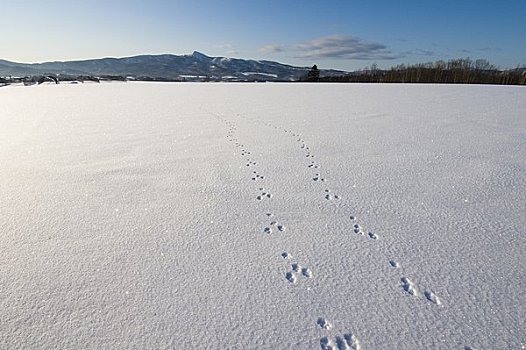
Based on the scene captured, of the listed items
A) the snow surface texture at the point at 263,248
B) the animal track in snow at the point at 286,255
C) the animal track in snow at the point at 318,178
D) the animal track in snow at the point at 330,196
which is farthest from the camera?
the animal track in snow at the point at 318,178

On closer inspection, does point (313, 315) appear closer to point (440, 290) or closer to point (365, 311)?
point (365, 311)

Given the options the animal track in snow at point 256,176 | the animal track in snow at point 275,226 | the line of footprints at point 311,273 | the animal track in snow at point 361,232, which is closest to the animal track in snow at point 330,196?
the line of footprints at point 311,273

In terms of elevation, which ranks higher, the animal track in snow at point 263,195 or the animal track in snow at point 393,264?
the animal track in snow at point 263,195

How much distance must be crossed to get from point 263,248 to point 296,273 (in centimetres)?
36

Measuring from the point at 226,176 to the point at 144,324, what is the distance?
232 centimetres

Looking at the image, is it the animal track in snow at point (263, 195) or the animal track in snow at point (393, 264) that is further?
the animal track in snow at point (263, 195)

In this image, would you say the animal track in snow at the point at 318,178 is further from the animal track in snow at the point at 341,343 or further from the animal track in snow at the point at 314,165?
the animal track in snow at the point at 341,343

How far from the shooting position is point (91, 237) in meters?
2.36

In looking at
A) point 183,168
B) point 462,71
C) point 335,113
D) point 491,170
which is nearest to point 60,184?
point 183,168

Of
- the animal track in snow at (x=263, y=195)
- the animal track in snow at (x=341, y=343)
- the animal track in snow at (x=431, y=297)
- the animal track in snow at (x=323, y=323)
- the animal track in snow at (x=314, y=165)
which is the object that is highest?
the animal track in snow at (x=314, y=165)

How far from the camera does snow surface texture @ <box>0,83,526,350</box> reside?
5.09 feet

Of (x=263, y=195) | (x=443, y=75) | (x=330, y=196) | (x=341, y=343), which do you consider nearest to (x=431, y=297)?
(x=341, y=343)

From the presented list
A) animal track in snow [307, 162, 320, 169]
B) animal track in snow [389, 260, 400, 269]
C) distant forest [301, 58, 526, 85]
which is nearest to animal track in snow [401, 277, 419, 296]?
animal track in snow [389, 260, 400, 269]

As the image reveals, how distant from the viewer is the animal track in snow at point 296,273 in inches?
75.7
